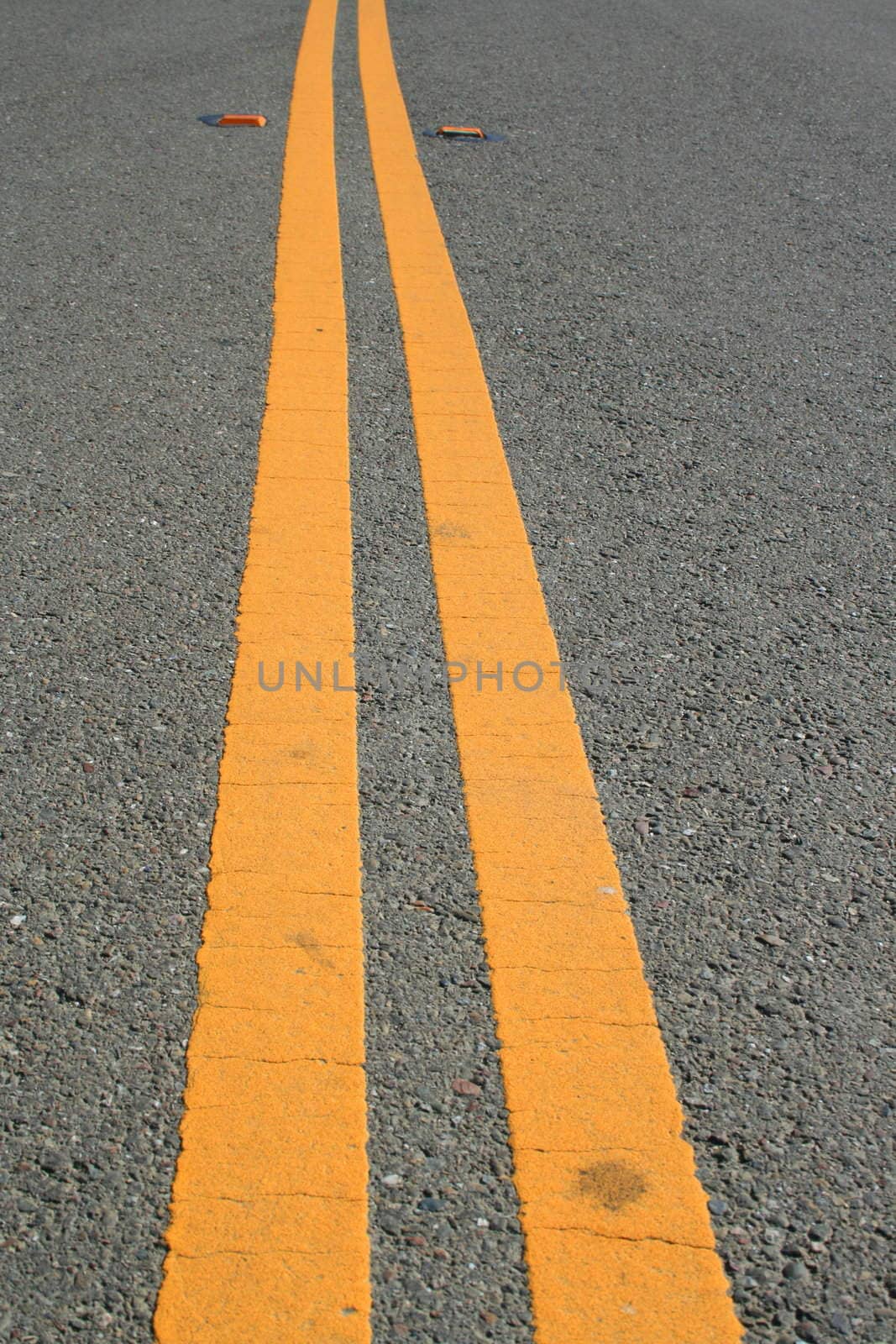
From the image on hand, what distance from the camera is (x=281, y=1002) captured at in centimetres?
178

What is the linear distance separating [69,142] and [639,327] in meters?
2.93

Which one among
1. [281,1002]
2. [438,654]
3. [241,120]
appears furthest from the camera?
[241,120]

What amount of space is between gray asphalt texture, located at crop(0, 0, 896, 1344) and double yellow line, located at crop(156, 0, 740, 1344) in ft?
0.12

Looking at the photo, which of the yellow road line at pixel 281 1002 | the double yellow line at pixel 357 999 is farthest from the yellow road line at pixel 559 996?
the yellow road line at pixel 281 1002

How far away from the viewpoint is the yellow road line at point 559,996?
146 cm

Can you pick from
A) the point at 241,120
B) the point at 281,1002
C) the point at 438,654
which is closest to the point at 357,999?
the point at 281,1002

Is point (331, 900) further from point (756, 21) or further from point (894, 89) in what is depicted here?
point (756, 21)

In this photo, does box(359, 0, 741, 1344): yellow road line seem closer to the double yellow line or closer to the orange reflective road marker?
the double yellow line

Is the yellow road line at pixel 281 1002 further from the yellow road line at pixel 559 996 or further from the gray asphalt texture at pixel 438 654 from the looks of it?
the yellow road line at pixel 559 996

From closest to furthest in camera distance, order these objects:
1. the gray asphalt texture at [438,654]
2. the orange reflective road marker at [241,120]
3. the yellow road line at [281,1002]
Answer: the yellow road line at [281,1002]
the gray asphalt texture at [438,654]
the orange reflective road marker at [241,120]

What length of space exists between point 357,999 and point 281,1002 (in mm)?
97

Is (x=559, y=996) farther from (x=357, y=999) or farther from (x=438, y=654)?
(x=438, y=654)

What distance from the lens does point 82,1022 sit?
173 cm

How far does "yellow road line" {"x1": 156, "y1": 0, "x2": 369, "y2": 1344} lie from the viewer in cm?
144
